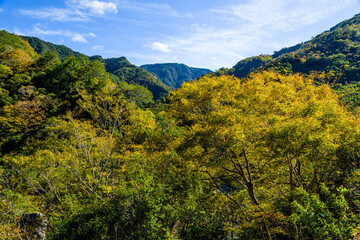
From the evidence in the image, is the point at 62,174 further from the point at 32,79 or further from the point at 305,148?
the point at 32,79

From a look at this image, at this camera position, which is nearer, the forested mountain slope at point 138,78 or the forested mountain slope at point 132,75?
the forested mountain slope at point 132,75

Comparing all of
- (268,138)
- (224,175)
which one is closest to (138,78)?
(224,175)

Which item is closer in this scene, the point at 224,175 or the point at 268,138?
the point at 268,138

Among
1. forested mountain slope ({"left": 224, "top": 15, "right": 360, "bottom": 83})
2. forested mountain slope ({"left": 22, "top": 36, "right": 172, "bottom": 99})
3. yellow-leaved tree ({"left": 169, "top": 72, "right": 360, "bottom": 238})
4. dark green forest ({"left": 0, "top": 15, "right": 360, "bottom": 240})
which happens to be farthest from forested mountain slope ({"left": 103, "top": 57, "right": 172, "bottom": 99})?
yellow-leaved tree ({"left": 169, "top": 72, "right": 360, "bottom": 238})

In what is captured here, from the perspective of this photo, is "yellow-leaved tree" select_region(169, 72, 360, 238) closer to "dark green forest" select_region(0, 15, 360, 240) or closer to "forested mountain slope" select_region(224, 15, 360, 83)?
"dark green forest" select_region(0, 15, 360, 240)

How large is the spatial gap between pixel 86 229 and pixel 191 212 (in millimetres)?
4703

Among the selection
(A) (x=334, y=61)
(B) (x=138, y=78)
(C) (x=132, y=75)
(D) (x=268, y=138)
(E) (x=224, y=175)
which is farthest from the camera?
(C) (x=132, y=75)

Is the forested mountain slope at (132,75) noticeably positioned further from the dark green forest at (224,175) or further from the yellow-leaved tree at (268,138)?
the yellow-leaved tree at (268,138)

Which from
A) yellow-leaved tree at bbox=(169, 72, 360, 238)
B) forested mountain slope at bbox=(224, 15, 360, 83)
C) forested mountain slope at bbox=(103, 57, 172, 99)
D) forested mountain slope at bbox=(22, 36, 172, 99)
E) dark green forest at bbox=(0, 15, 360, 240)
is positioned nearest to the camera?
dark green forest at bbox=(0, 15, 360, 240)

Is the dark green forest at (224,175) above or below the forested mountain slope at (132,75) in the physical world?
below

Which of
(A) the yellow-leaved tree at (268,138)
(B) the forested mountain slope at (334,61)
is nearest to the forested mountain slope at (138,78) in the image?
(B) the forested mountain slope at (334,61)

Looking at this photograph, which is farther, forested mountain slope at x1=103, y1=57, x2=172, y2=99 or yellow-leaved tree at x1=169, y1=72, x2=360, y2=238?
forested mountain slope at x1=103, y1=57, x2=172, y2=99

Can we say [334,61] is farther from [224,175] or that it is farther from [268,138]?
[268,138]

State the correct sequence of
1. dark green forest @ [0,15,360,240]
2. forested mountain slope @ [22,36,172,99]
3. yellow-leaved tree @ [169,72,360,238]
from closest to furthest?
dark green forest @ [0,15,360,240], yellow-leaved tree @ [169,72,360,238], forested mountain slope @ [22,36,172,99]
